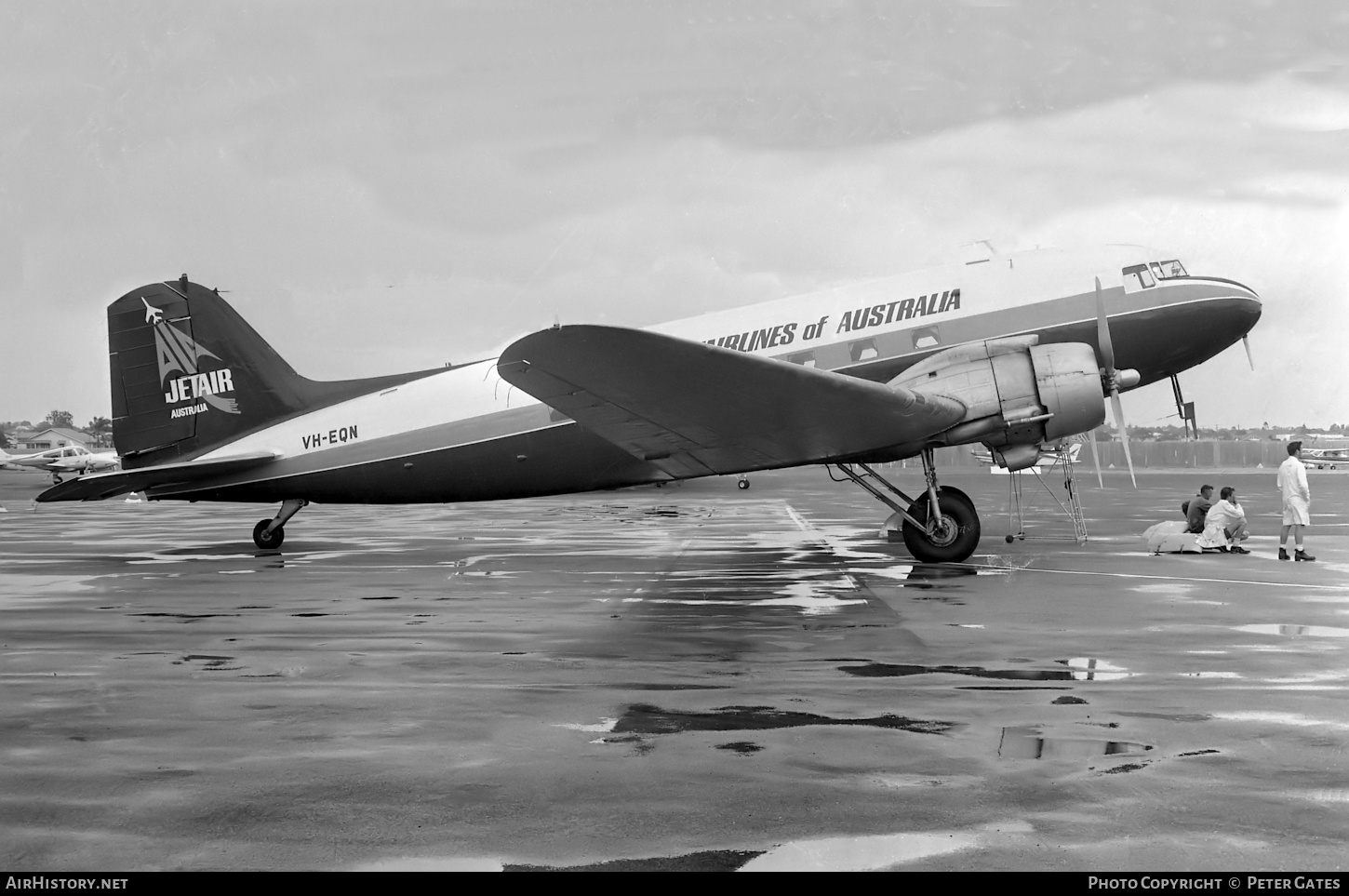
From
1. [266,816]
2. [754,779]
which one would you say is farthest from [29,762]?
[754,779]

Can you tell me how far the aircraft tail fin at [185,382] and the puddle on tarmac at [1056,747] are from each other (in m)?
16.7

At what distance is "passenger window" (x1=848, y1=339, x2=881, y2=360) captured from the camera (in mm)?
18750

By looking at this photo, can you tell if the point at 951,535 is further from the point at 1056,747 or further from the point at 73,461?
the point at 73,461

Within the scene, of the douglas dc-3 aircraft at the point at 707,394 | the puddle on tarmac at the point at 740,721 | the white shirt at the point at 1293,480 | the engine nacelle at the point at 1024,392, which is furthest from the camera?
the white shirt at the point at 1293,480

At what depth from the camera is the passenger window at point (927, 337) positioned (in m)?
18.5

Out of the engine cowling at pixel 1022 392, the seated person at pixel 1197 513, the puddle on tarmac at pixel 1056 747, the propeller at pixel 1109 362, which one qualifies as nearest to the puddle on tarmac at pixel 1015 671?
the puddle on tarmac at pixel 1056 747

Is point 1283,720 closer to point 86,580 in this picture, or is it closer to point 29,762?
point 29,762

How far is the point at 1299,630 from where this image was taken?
11.4 meters

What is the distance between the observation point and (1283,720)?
7.43 meters

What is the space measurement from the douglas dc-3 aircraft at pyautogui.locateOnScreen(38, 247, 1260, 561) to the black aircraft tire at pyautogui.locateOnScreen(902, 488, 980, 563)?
34mm

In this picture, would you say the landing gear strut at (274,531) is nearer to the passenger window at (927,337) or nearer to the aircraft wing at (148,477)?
the aircraft wing at (148,477)

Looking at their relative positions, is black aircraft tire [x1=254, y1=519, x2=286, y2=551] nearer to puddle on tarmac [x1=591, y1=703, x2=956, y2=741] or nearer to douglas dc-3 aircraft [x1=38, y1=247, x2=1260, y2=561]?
douglas dc-3 aircraft [x1=38, y1=247, x2=1260, y2=561]

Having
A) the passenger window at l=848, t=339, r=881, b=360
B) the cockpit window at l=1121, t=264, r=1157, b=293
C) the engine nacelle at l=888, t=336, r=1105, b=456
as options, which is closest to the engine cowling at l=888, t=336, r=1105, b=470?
the engine nacelle at l=888, t=336, r=1105, b=456

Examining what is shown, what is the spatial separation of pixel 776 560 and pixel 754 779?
44.5 ft
